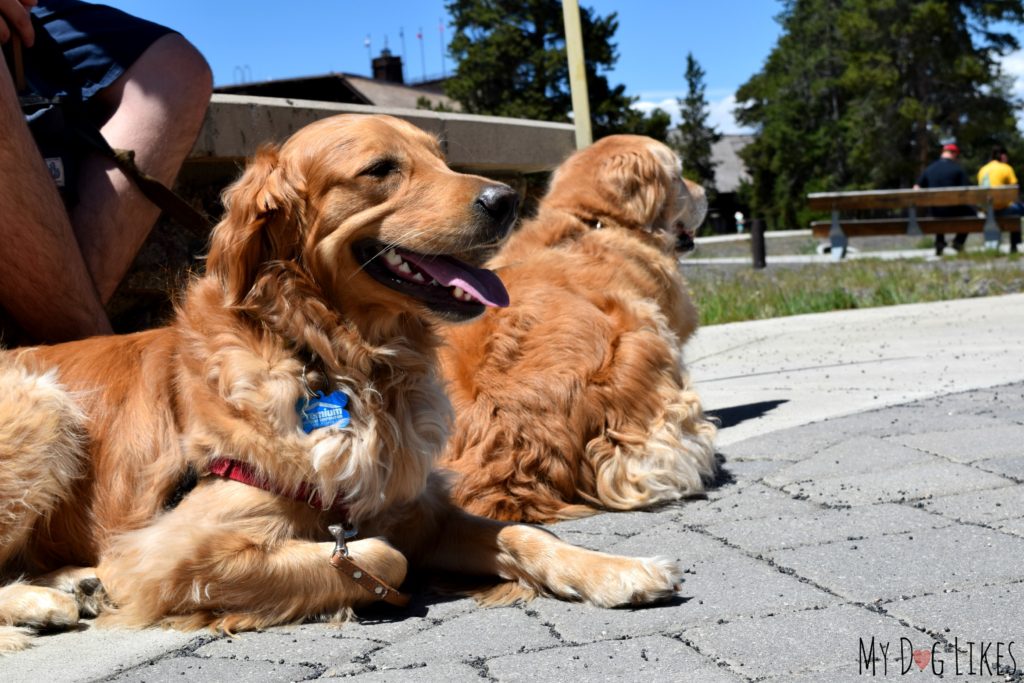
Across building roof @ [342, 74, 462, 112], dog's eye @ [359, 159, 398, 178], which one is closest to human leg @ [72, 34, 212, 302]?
dog's eye @ [359, 159, 398, 178]

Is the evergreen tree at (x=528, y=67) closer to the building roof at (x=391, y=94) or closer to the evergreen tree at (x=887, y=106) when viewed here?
the building roof at (x=391, y=94)

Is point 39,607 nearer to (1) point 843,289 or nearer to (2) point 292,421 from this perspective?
(2) point 292,421

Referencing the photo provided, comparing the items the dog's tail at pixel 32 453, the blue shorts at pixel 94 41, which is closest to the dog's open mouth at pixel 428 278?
the dog's tail at pixel 32 453

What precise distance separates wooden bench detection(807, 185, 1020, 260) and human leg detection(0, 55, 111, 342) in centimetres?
1708

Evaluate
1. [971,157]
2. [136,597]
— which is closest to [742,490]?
[136,597]

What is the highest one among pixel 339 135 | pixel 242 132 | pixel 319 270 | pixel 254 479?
pixel 242 132

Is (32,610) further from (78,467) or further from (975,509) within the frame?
(975,509)

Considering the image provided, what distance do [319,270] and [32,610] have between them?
1.16 metres

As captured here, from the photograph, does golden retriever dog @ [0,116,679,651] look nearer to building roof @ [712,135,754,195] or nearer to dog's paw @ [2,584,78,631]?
dog's paw @ [2,584,78,631]

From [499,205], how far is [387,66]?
62.0 m

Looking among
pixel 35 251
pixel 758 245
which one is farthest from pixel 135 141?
pixel 758 245

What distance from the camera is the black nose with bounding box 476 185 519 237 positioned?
9.86 feet

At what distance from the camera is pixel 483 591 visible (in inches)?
119

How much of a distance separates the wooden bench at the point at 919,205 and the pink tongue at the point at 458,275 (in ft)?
56.4
